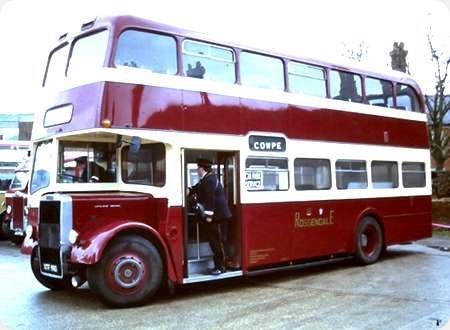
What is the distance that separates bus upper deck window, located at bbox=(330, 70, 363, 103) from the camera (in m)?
11.9

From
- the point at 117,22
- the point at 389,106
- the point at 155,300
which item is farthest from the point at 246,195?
the point at 389,106

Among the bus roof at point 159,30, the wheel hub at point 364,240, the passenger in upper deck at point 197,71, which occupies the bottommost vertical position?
the wheel hub at point 364,240

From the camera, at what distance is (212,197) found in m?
9.38

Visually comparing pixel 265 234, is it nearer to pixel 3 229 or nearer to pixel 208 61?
pixel 208 61

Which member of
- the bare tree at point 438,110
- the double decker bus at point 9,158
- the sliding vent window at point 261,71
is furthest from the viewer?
the bare tree at point 438,110

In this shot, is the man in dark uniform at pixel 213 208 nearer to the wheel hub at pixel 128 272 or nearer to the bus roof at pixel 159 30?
the wheel hub at pixel 128 272

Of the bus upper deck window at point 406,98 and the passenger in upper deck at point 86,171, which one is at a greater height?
the bus upper deck window at point 406,98

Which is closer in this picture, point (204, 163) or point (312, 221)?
point (204, 163)

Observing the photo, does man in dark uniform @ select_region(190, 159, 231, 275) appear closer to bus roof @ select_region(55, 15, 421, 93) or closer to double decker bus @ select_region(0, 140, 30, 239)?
bus roof @ select_region(55, 15, 421, 93)

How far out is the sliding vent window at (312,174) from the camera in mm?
10953

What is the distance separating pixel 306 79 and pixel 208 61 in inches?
93.8

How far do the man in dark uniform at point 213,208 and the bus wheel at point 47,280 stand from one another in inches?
91.4

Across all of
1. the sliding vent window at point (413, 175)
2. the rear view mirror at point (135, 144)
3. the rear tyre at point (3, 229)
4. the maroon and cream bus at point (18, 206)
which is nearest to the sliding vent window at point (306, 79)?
the sliding vent window at point (413, 175)

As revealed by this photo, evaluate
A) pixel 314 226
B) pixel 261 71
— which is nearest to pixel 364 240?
pixel 314 226
